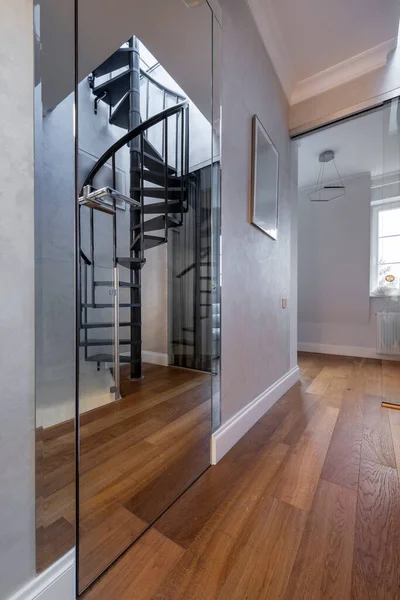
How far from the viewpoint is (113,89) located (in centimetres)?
125

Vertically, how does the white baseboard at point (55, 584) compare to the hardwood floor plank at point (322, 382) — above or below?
above

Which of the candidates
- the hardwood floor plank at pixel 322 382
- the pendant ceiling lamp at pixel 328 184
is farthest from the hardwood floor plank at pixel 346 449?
the pendant ceiling lamp at pixel 328 184

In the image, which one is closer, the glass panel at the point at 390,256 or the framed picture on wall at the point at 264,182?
the framed picture on wall at the point at 264,182

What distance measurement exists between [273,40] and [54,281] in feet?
7.40

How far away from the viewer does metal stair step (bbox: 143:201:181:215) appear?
5.31 ft

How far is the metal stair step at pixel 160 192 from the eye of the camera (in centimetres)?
161

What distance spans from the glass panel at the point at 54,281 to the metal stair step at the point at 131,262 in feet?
2.26

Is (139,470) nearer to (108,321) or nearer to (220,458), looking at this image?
(220,458)

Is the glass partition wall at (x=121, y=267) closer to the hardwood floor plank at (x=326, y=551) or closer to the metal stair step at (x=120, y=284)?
the metal stair step at (x=120, y=284)

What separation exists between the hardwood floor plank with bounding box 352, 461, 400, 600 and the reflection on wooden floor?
0.62 metres

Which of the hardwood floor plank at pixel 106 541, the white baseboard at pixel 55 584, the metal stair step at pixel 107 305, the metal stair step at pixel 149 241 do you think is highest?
the metal stair step at pixel 149 241

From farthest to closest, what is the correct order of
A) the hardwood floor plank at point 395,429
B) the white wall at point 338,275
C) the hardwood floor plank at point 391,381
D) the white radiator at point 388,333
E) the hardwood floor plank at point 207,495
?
1. the white wall at point 338,275
2. the white radiator at point 388,333
3. the hardwood floor plank at point 391,381
4. the hardwood floor plank at point 395,429
5. the hardwood floor plank at point 207,495

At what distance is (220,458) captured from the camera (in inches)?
50.1

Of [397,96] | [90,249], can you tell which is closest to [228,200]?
[90,249]
